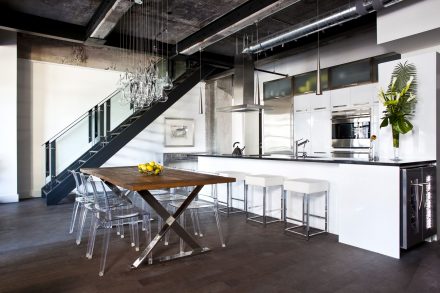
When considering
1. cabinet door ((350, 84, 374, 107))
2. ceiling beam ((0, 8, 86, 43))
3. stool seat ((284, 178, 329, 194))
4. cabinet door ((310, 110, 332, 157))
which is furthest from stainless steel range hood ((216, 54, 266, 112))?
ceiling beam ((0, 8, 86, 43))

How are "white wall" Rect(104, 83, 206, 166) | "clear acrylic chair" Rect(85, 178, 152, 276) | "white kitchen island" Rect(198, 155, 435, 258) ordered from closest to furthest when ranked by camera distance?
1. "clear acrylic chair" Rect(85, 178, 152, 276)
2. "white kitchen island" Rect(198, 155, 435, 258)
3. "white wall" Rect(104, 83, 206, 166)

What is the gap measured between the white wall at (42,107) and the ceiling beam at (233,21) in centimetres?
269

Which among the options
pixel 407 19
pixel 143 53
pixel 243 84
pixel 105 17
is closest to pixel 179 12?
pixel 105 17

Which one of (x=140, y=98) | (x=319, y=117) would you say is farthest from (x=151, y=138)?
(x=319, y=117)

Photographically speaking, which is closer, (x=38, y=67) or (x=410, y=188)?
(x=410, y=188)

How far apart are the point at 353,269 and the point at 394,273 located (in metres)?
0.35

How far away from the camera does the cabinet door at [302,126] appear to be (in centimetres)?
653

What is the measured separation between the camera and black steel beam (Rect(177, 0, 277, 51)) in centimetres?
450

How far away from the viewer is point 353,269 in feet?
9.42

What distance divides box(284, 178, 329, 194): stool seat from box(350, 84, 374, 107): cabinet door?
231 cm

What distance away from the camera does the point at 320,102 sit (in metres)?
6.28

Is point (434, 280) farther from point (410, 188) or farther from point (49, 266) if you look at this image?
point (49, 266)

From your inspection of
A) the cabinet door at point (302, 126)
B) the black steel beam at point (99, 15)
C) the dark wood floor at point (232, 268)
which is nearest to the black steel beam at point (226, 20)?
the black steel beam at point (99, 15)

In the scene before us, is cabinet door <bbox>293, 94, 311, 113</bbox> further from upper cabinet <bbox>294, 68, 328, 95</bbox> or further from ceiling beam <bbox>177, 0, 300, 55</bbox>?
ceiling beam <bbox>177, 0, 300, 55</bbox>
